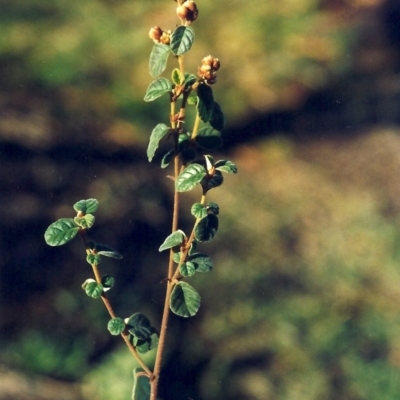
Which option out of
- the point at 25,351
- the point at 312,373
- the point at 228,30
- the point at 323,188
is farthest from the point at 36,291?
the point at 228,30

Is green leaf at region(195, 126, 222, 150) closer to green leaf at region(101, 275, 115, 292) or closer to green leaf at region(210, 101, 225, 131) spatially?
green leaf at region(210, 101, 225, 131)

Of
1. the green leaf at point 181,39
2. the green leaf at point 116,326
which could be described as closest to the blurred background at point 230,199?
the green leaf at point 116,326

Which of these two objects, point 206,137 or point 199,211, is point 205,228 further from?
point 206,137

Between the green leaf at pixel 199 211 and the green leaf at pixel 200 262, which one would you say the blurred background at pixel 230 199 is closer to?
the green leaf at pixel 200 262

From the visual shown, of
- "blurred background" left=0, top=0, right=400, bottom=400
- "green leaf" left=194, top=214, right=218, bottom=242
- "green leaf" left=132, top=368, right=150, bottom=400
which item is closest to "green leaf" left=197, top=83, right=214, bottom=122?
"green leaf" left=194, top=214, right=218, bottom=242

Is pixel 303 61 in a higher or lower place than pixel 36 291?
higher

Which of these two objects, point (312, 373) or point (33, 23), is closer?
point (312, 373)

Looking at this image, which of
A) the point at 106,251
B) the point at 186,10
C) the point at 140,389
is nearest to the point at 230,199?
the point at 140,389

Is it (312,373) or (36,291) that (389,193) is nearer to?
(312,373)
